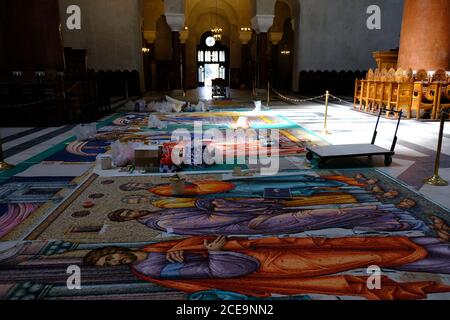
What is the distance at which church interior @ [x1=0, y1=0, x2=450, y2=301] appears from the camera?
9.57 feet

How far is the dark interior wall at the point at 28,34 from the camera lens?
10242 mm

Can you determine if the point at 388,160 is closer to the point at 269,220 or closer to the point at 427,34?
the point at 269,220

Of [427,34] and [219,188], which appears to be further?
[427,34]

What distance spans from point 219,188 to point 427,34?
32.2 feet

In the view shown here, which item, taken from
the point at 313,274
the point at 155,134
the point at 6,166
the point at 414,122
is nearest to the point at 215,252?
the point at 313,274

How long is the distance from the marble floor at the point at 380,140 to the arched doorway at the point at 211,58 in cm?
2078

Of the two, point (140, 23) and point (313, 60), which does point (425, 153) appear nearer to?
point (313, 60)

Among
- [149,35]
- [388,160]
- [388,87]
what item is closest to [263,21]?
[149,35]

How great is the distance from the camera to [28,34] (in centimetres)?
1039

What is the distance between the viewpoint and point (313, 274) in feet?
9.62

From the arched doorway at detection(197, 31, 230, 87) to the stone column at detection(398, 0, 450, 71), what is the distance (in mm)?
20719

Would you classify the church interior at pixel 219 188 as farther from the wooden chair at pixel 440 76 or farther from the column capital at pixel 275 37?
the column capital at pixel 275 37

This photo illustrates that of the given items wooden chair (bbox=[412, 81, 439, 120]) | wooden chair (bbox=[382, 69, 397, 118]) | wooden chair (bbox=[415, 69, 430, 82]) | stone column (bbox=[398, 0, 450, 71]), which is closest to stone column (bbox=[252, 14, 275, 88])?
stone column (bbox=[398, 0, 450, 71])

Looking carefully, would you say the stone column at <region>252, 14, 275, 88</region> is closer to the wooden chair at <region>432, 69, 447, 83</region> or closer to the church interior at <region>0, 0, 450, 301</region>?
the church interior at <region>0, 0, 450, 301</region>
